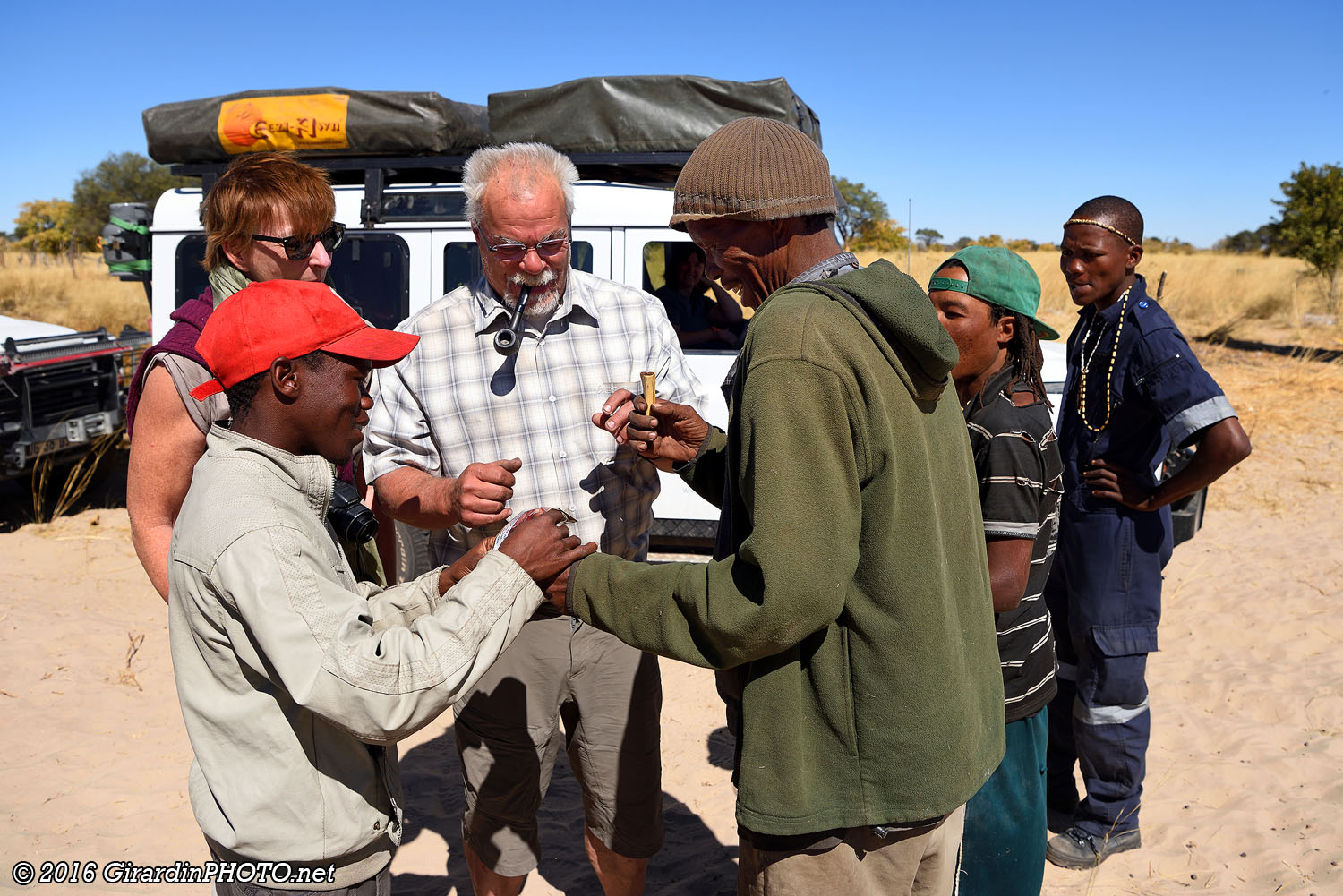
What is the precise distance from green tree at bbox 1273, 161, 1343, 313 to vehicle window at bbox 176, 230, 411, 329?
64.1 ft

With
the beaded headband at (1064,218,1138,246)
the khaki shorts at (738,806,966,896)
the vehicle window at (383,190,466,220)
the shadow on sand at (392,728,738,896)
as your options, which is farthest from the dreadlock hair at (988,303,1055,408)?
the vehicle window at (383,190,466,220)

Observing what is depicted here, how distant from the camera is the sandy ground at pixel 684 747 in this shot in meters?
3.56

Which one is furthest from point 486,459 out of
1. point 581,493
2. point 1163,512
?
point 1163,512

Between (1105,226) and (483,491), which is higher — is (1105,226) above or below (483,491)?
above

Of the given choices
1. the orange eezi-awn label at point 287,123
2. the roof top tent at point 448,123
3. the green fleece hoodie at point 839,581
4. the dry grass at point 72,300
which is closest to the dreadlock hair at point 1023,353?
the green fleece hoodie at point 839,581

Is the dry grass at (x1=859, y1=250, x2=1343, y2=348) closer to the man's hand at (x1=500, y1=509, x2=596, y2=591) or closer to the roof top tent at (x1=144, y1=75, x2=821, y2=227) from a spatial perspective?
the roof top tent at (x1=144, y1=75, x2=821, y2=227)

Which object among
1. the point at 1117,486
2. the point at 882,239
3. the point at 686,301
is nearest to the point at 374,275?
the point at 686,301

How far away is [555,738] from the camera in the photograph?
9.29 ft

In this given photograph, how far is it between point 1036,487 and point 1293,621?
4.80 metres

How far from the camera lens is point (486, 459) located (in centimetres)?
271

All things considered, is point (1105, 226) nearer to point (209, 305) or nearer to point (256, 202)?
point (256, 202)

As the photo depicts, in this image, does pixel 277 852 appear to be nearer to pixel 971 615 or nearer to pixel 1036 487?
pixel 971 615

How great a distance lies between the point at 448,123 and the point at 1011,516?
14.9 ft

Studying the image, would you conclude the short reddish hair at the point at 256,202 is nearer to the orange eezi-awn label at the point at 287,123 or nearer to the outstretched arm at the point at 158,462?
the outstretched arm at the point at 158,462
